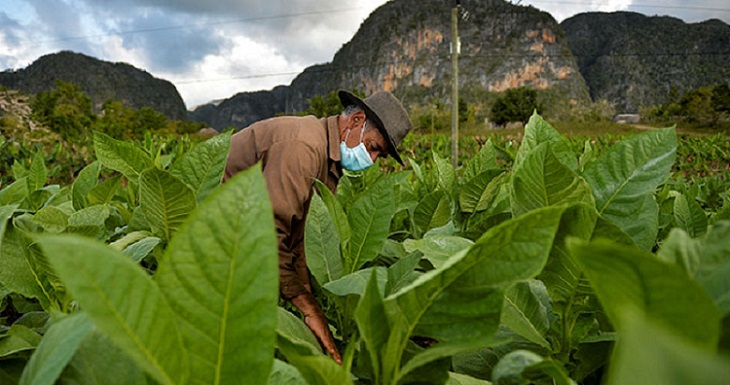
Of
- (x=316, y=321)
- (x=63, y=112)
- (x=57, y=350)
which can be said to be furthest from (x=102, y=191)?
(x=63, y=112)

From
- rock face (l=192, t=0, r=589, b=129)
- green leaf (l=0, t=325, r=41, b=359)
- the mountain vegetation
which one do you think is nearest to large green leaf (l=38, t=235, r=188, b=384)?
green leaf (l=0, t=325, r=41, b=359)

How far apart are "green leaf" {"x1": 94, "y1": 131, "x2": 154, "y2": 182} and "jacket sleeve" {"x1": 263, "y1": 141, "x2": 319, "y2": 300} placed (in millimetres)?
830

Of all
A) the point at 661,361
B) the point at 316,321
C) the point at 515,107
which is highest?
the point at 661,361

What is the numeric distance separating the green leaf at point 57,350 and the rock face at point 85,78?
122892mm

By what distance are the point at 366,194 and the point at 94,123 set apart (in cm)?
5238

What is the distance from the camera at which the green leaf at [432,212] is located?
165 cm

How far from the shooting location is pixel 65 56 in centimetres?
11938

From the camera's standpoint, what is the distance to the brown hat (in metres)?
3.38

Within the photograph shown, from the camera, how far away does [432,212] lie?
1.67m

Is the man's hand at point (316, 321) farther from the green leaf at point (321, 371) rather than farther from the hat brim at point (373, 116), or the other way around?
the hat brim at point (373, 116)

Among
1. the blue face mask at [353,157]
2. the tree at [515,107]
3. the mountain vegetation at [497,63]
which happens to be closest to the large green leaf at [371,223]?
the blue face mask at [353,157]

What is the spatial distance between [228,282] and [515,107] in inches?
2981

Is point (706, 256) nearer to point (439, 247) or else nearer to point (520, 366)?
point (520, 366)

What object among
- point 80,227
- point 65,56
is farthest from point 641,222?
point 65,56
